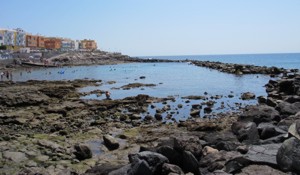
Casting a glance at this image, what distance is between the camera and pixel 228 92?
37.2 m

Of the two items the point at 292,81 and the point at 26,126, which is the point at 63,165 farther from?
the point at 292,81

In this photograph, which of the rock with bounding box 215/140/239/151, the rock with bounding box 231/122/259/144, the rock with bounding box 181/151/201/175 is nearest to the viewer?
the rock with bounding box 181/151/201/175

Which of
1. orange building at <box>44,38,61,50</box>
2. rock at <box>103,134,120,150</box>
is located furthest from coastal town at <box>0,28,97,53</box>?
rock at <box>103,134,120,150</box>

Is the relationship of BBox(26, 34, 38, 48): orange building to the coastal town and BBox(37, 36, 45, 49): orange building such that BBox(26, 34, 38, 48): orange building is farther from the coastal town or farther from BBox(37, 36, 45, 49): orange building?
BBox(37, 36, 45, 49): orange building

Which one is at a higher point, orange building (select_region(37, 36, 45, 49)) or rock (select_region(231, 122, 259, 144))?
orange building (select_region(37, 36, 45, 49))

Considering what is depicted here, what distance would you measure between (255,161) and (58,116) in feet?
53.2

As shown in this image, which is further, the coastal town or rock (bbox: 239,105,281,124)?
the coastal town

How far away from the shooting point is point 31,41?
483ft

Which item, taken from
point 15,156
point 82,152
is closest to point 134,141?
point 82,152

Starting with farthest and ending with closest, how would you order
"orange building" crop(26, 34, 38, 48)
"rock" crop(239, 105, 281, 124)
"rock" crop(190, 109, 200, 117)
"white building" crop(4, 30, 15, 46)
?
"orange building" crop(26, 34, 38, 48) → "white building" crop(4, 30, 15, 46) → "rock" crop(190, 109, 200, 117) → "rock" crop(239, 105, 281, 124)

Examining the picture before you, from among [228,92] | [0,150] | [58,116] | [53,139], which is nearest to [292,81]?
[228,92]

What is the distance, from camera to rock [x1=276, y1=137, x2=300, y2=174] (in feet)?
27.7

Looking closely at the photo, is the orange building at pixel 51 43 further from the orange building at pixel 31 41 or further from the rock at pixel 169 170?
the rock at pixel 169 170

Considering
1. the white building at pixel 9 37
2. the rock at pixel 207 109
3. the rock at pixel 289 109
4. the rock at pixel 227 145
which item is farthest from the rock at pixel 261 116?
the white building at pixel 9 37
